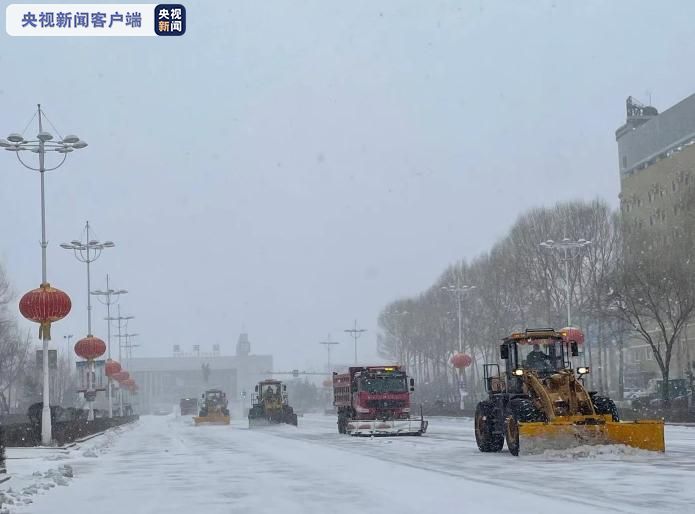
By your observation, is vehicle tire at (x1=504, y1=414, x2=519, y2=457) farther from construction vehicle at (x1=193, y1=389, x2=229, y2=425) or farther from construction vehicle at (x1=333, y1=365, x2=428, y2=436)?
construction vehicle at (x1=193, y1=389, x2=229, y2=425)

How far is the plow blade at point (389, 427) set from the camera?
4159 centimetres

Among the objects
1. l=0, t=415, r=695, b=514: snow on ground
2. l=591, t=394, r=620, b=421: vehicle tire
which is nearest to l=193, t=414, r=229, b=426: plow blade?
l=0, t=415, r=695, b=514: snow on ground

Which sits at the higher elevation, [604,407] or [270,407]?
[604,407]

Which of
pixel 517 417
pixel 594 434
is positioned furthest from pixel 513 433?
pixel 594 434

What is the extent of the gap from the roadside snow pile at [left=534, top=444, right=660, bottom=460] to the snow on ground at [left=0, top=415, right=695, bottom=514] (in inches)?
1.0

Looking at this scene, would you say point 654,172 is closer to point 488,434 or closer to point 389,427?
point 389,427

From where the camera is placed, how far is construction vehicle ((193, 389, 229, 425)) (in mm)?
78438

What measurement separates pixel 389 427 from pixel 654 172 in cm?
7741

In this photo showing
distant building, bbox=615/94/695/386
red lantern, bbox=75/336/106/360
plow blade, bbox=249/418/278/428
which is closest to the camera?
red lantern, bbox=75/336/106/360

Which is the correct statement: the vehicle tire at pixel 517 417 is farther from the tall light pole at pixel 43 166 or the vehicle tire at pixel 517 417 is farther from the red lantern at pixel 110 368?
the red lantern at pixel 110 368

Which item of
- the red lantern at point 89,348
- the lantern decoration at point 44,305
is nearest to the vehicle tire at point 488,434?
Answer: the lantern decoration at point 44,305

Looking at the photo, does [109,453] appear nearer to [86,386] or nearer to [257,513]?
[257,513]

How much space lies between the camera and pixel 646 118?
5010 inches

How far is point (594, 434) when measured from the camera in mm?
24266
